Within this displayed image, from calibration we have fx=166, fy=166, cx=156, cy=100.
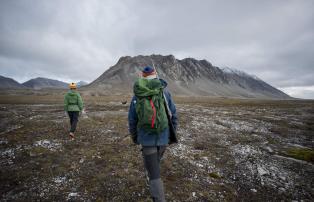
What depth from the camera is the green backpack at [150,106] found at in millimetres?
4148

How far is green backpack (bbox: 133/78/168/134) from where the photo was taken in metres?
4.15

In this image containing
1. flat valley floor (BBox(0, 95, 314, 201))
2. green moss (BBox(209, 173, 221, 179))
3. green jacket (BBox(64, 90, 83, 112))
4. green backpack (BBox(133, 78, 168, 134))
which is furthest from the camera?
green jacket (BBox(64, 90, 83, 112))

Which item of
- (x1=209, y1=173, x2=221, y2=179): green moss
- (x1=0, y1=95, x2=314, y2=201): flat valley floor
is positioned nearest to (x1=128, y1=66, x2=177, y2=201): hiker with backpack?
(x1=0, y1=95, x2=314, y2=201): flat valley floor

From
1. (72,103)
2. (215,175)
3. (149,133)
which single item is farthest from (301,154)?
(72,103)

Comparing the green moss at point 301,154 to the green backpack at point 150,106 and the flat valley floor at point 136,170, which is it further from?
the green backpack at point 150,106

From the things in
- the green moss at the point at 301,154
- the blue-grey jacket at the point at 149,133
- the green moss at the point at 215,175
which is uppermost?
the blue-grey jacket at the point at 149,133

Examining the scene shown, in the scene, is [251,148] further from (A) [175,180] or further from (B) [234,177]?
(A) [175,180]

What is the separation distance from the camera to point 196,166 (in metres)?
8.44

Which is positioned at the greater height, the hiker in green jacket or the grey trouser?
→ the hiker in green jacket

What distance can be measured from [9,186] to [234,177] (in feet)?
29.9

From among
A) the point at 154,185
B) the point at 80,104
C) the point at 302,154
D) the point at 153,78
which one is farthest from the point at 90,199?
the point at 302,154

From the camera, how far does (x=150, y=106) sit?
4.18 metres

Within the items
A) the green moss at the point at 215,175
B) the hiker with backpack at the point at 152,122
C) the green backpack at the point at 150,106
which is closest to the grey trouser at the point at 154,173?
the hiker with backpack at the point at 152,122

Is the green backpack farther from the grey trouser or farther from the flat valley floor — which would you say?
the flat valley floor
